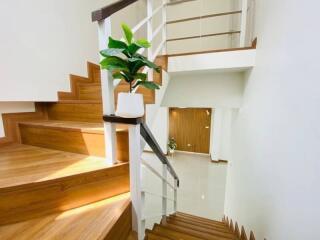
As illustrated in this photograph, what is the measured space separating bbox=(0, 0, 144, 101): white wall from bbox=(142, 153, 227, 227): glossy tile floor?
6.79 ft

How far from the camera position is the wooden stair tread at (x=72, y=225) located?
29.3 inches

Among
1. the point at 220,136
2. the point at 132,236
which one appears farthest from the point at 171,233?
the point at 220,136

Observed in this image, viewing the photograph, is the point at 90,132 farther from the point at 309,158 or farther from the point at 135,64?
the point at 309,158

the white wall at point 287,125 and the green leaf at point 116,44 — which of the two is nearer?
the white wall at point 287,125

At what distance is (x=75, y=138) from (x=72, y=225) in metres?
0.61

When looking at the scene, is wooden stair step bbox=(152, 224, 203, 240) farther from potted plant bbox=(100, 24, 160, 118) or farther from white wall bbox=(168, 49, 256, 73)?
white wall bbox=(168, 49, 256, 73)

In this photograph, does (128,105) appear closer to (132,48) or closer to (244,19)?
(132,48)

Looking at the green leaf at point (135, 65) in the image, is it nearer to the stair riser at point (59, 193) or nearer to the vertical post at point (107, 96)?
the vertical post at point (107, 96)

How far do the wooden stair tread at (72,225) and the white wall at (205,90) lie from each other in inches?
72.5

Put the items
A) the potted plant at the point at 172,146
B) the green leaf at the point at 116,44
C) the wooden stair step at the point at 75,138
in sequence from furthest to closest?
the potted plant at the point at 172,146 < the wooden stair step at the point at 75,138 < the green leaf at the point at 116,44

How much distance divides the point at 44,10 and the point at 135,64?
1.54 metres

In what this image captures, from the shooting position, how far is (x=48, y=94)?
1.72 m

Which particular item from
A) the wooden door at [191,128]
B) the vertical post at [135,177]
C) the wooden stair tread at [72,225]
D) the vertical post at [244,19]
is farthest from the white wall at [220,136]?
the wooden stair tread at [72,225]

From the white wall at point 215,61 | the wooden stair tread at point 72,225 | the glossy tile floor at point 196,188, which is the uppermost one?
the white wall at point 215,61
